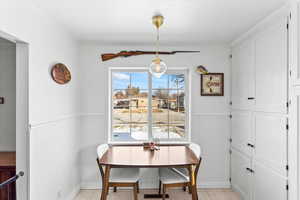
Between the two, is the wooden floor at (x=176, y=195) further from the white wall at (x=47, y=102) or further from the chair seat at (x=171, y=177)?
the chair seat at (x=171, y=177)

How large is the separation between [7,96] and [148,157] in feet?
6.79

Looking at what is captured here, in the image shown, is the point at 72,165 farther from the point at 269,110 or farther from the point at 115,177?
the point at 269,110

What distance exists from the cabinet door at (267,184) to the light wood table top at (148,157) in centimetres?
80

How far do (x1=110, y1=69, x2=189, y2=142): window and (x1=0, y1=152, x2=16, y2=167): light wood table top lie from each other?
1.68 m

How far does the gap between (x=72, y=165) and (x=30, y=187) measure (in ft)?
4.27

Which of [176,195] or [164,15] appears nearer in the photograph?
[164,15]

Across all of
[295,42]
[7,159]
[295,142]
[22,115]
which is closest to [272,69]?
[295,42]

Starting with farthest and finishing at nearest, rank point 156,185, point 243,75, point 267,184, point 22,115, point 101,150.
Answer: point 156,185 → point 243,75 → point 101,150 → point 267,184 → point 22,115

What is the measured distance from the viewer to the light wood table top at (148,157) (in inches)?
103

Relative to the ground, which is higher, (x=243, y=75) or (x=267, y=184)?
(x=243, y=75)

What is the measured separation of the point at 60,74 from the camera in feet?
9.45

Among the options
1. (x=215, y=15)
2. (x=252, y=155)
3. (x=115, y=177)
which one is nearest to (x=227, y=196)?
(x=252, y=155)

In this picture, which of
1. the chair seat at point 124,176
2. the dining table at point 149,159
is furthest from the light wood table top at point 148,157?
the chair seat at point 124,176

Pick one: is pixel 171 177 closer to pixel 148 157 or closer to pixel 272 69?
pixel 148 157
